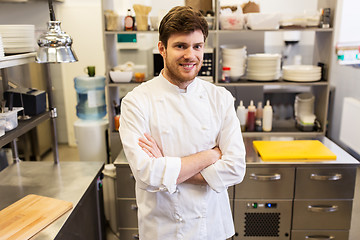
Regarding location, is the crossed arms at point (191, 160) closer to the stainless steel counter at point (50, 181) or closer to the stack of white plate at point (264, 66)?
the stainless steel counter at point (50, 181)

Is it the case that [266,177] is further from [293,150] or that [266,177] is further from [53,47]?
[53,47]

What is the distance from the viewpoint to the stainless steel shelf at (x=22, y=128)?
5.68 ft

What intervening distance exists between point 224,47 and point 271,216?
137cm

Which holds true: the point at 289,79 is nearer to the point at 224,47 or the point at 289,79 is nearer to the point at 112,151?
the point at 224,47

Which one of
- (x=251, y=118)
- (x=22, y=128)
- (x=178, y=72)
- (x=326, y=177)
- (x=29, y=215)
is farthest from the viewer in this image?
(x=251, y=118)

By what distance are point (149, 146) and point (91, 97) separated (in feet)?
6.16

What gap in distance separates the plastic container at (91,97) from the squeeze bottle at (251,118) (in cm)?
132

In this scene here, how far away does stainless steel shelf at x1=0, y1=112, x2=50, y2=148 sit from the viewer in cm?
173

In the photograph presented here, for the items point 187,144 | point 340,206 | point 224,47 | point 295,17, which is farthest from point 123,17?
→ point 340,206

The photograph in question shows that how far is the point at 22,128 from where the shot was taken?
189cm

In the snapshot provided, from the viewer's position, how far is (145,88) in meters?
1.51

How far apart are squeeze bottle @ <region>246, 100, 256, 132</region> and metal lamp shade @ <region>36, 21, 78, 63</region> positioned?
1587 millimetres

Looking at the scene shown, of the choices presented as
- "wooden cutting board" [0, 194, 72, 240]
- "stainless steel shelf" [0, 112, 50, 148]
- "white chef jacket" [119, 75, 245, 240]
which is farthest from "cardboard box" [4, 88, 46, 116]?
"white chef jacket" [119, 75, 245, 240]

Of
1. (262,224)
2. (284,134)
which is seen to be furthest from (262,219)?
(284,134)
